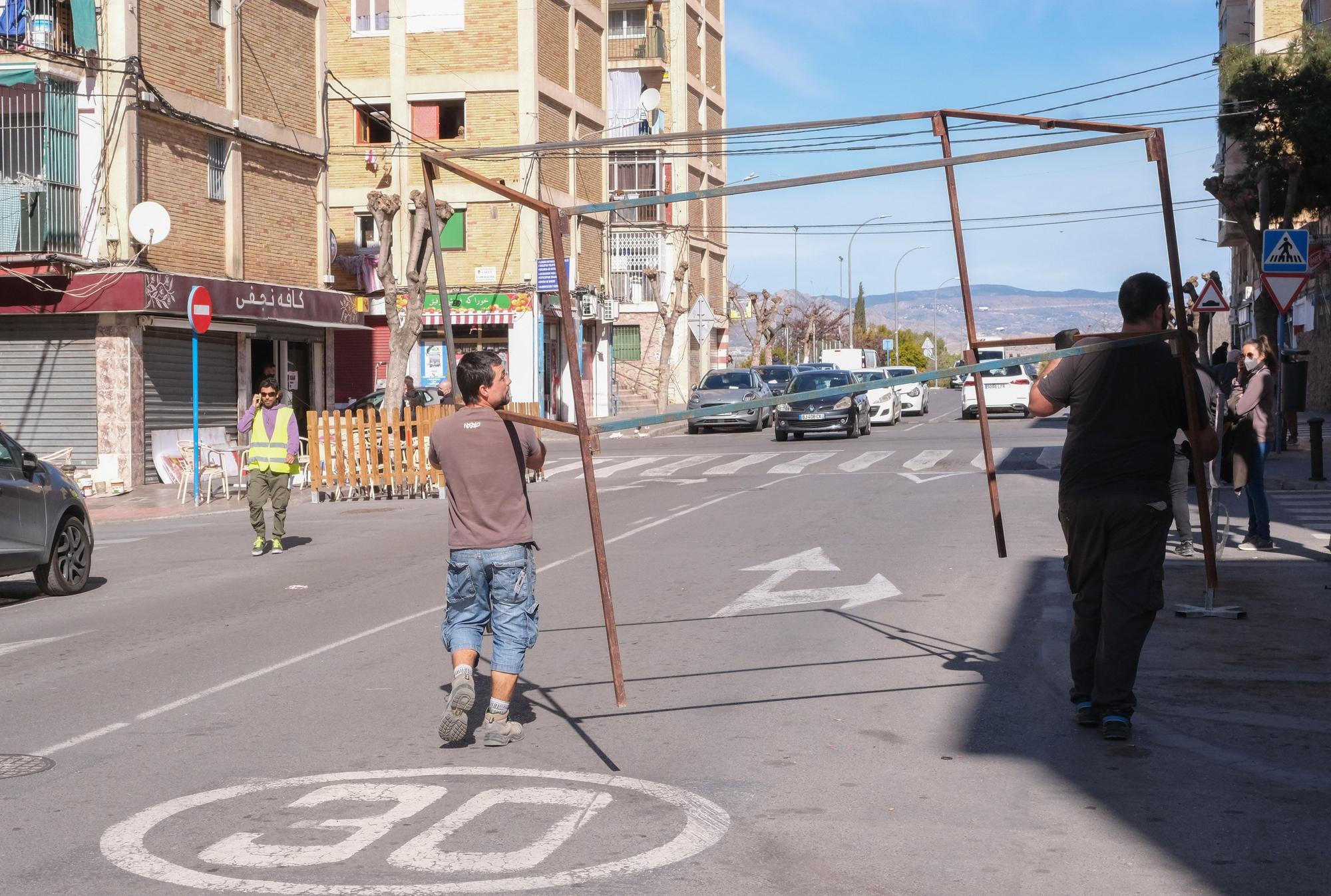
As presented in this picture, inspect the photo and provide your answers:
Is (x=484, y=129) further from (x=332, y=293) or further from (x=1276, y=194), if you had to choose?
(x=1276, y=194)

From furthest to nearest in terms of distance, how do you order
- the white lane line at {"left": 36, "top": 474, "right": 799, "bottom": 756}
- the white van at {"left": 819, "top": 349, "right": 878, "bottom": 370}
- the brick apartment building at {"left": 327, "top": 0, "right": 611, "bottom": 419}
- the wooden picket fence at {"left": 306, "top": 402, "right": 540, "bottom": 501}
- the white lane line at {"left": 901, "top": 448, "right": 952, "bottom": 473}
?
the white van at {"left": 819, "top": 349, "right": 878, "bottom": 370} < the brick apartment building at {"left": 327, "top": 0, "right": 611, "bottom": 419} < the white lane line at {"left": 901, "top": 448, "right": 952, "bottom": 473} < the wooden picket fence at {"left": 306, "top": 402, "right": 540, "bottom": 501} < the white lane line at {"left": 36, "top": 474, "right": 799, "bottom": 756}

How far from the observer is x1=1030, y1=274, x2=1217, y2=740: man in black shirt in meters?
A: 6.60

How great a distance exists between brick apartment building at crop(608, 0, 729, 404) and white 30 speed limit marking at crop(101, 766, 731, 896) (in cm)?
4922

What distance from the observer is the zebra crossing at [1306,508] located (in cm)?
1543

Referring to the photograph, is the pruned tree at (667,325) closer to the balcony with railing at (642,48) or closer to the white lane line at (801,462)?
the balcony with railing at (642,48)

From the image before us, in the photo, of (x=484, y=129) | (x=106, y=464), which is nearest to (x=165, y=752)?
(x=106, y=464)

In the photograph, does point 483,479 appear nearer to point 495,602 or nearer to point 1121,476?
point 495,602

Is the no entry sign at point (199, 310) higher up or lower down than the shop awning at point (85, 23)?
lower down

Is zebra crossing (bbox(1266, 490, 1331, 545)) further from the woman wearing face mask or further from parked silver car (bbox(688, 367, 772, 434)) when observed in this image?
parked silver car (bbox(688, 367, 772, 434))

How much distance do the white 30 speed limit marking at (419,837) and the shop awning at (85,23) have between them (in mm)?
21799

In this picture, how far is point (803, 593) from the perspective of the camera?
11352mm

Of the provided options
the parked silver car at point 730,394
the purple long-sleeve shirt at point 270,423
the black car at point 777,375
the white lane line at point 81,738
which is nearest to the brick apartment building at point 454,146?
the parked silver car at point 730,394

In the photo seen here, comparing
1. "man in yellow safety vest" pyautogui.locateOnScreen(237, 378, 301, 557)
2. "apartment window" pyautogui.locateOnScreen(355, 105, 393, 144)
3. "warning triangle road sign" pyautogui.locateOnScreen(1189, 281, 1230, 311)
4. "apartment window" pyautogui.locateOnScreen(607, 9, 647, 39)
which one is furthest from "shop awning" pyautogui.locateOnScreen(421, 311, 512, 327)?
"man in yellow safety vest" pyautogui.locateOnScreen(237, 378, 301, 557)

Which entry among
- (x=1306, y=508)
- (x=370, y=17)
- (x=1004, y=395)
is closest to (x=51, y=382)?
(x=1306, y=508)
